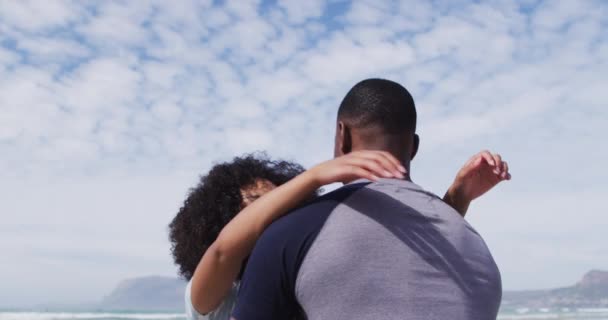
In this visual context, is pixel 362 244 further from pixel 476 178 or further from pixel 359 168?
pixel 476 178

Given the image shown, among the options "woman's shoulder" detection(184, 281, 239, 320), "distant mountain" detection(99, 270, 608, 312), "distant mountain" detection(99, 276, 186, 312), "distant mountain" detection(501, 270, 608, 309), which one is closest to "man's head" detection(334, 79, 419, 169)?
"woman's shoulder" detection(184, 281, 239, 320)

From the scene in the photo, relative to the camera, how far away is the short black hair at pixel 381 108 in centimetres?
197

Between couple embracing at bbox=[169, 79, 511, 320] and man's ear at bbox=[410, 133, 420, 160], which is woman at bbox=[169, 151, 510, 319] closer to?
couple embracing at bbox=[169, 79, 511, 320]

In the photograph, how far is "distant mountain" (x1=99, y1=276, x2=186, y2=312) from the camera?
5585 inches

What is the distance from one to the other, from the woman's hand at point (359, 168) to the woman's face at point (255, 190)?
48.5 inches

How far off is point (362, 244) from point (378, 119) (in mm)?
409

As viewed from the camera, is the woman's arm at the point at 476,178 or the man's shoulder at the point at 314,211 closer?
the man's shoulder at the point at 314,211

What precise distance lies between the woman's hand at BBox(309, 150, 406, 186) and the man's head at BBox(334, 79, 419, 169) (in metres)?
0.19

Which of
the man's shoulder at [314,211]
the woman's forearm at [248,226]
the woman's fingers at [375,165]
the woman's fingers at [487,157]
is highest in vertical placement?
the woman's fingers at [375,165]

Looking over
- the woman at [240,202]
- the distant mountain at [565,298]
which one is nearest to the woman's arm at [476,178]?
the woman at [240,202]

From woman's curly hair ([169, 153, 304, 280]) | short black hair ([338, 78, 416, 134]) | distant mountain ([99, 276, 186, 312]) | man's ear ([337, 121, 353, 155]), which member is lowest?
distant mountain ([99, 276, 186, 312])

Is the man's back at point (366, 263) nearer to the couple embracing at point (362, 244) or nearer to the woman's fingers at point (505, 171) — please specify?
the couple embracing at point (362, 244)

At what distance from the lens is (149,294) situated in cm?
16312

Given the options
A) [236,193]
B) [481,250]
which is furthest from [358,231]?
[236,193]
